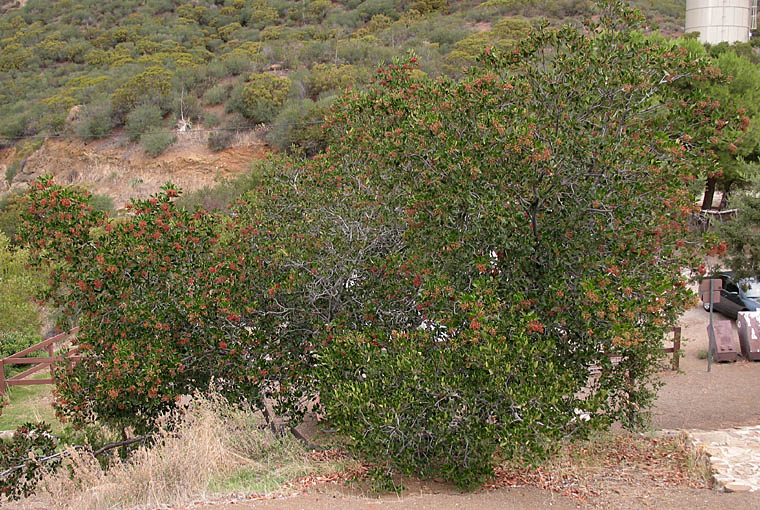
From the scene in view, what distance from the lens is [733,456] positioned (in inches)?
300

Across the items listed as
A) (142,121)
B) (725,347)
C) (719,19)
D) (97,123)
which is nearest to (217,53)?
(97,123)

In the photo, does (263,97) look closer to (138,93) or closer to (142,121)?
(142,121)

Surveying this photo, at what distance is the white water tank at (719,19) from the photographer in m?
40.7

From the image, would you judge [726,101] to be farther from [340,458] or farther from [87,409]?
[87,409]

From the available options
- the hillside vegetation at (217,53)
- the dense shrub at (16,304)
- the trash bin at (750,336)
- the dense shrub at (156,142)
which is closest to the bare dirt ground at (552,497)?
the trash bin at (750,336)

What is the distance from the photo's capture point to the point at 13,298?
55.6 feet

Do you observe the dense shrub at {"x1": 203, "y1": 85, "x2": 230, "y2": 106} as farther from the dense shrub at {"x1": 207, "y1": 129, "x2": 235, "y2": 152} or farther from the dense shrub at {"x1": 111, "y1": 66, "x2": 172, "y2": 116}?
the dense shrub at {"x1": 207, "y1": 129, "x2": 235, "y2": 152}

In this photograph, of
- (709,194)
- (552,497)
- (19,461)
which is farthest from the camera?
(709,194)

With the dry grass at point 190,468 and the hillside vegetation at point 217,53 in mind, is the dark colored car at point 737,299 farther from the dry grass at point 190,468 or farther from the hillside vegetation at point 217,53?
the hillside vegetation at point 217,53

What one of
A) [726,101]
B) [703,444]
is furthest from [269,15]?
[703,444]

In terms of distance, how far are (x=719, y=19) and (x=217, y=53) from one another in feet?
106

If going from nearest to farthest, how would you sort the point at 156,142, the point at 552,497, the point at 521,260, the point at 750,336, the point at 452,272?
the point at 552,497, the point at 521,260, the point at 452,272, the point at 750,336, the point at 156,142

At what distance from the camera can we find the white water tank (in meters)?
40.7

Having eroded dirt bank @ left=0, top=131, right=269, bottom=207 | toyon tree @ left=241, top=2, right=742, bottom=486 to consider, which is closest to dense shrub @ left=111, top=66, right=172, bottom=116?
eroded dirt bank @ left=0, top=131, right=269, bottom=207
